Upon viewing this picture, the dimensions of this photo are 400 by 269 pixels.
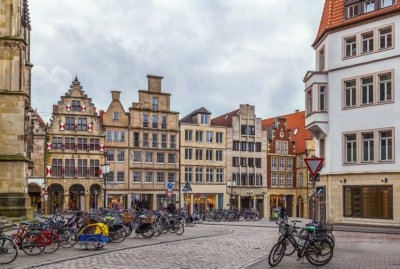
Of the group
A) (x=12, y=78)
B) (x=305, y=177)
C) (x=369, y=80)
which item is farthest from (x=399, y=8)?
(x=305, y=177)

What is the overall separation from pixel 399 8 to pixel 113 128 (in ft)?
124

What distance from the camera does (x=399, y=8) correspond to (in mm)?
31391

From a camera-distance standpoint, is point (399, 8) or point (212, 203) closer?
point (399, 8)

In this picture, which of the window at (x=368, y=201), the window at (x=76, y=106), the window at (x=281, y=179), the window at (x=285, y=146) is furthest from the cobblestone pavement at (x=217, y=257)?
the window at (x=285, y=146)

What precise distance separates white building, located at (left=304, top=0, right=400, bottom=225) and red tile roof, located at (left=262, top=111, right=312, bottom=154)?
38.1m

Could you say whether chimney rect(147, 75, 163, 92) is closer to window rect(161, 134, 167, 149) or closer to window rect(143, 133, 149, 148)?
window rect(143, 133, 149, 148)

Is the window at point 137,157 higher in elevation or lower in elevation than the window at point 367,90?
lower

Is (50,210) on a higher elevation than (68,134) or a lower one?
lower

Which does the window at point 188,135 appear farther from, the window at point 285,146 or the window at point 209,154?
the window at point 285,146

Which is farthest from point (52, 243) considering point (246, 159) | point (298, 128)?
point (298, 128)

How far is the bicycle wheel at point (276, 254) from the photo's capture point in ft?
44.5

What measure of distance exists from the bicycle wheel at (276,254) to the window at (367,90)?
21.2 m

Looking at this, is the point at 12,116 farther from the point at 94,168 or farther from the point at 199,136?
the point at 199,136

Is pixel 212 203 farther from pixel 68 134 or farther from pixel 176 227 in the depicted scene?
pixel 176 227
